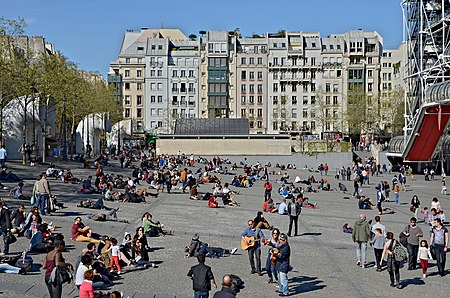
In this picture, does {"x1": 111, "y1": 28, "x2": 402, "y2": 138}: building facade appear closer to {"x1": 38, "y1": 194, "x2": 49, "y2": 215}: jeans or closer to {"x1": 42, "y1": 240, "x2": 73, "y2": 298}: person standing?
{"x1": 38, "y1": 194, "x2": 49, "y2": 215}: jeans

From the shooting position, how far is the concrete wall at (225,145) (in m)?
70.9

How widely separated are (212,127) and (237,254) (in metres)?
58.7

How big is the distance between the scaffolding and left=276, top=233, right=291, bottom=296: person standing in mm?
47802

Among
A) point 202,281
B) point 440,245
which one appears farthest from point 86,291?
point 440,245

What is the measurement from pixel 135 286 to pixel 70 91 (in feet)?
122

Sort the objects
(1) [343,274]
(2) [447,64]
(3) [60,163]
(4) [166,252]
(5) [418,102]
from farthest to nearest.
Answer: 1. (5) [418,102]
2. (2) [447,64]
3. (3) [60,163]
4. (4) [166,252]
5. (1) [343,274]

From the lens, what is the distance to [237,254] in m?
18.0

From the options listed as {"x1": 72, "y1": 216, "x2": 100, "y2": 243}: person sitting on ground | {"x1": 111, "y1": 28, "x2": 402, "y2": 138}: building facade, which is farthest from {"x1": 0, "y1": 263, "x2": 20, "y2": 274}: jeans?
{"x1": 111, "y1": 28, "x2": 402, "y2": 138}: building facade

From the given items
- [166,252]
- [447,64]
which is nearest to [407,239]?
[166,252]

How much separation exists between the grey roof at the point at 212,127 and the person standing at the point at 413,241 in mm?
57875

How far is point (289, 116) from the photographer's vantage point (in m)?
97.1

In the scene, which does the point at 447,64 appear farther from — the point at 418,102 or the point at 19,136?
the point at 19,136

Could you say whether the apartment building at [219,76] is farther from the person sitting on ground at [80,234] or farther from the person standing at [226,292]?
the person standing at [226,292]

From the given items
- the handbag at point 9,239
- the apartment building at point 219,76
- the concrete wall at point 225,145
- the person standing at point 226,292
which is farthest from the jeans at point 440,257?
the apartment building at point 219,76
